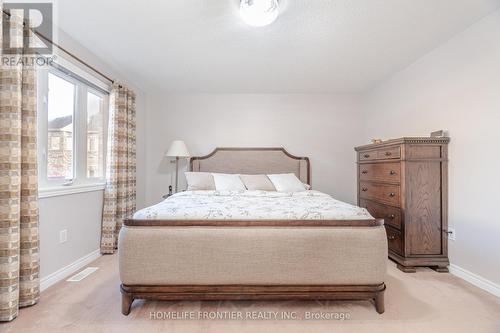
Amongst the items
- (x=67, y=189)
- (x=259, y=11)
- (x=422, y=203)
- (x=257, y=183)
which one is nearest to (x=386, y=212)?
(x=422, y=203)

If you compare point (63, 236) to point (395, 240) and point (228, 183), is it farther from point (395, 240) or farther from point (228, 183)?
point (395, 240)

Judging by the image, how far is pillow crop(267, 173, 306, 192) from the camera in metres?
3.43

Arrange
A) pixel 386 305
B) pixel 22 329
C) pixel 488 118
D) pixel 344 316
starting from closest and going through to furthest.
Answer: pixel 22 329, pixel 344 316, pixel 386 305, pixel 488 118

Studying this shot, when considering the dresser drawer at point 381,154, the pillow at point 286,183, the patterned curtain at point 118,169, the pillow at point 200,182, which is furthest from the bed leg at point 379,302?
the patterned curtain at point 118,169

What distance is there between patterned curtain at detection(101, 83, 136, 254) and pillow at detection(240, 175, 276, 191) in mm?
1561

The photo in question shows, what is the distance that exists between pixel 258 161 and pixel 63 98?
101 inches

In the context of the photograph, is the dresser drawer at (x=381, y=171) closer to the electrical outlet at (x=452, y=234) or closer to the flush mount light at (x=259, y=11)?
the electrical outlet at (x=452, y=234)

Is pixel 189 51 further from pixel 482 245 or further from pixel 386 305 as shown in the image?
pixel 482 245

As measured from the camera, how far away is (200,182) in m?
3.45

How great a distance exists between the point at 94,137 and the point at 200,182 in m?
1.38

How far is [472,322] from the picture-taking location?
164 centimetres

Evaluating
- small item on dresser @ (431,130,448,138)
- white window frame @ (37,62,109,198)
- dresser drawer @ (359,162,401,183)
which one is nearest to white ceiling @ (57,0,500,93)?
white window frame @ (37,62,109,198)

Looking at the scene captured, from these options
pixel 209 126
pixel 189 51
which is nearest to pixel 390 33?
pixel 189 51

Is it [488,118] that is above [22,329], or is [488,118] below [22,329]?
above
